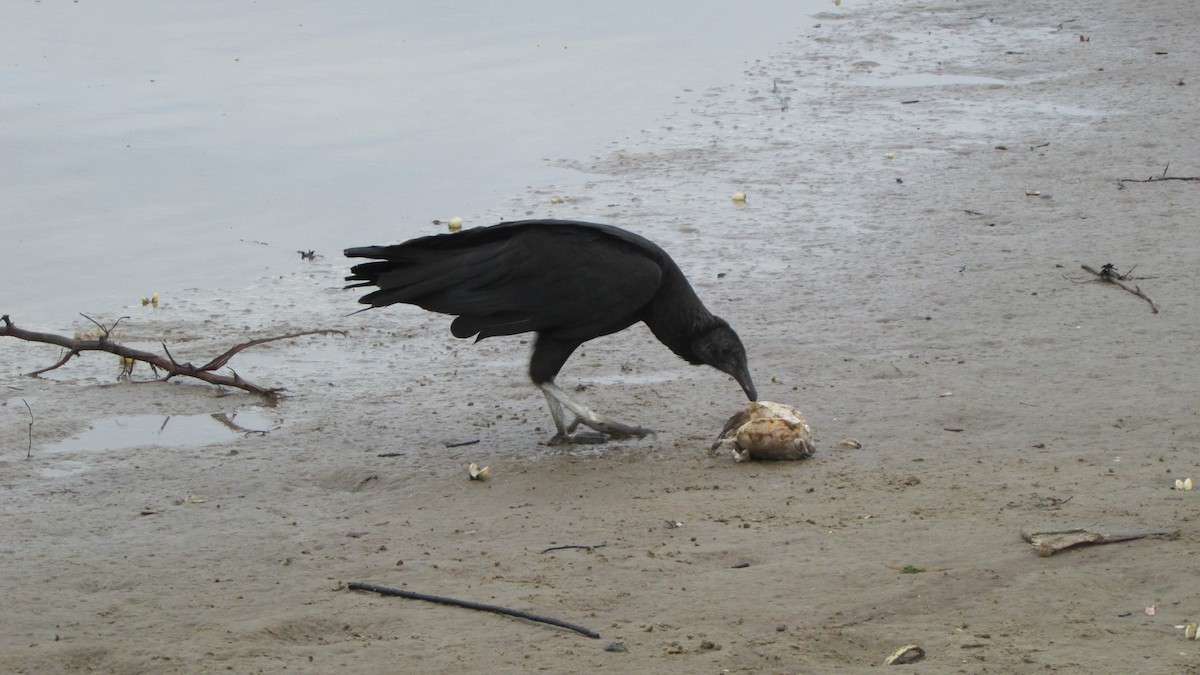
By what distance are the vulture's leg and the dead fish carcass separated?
1.65ft

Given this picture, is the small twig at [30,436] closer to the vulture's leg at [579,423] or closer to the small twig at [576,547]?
the vulture's leg at [579,423]

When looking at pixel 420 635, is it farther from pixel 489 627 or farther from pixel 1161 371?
pixel 1161 371

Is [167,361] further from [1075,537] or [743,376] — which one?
[1075,537]

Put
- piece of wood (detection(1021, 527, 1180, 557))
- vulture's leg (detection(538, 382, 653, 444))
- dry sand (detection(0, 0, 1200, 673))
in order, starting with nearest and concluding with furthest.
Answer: dry sand (detection(0, 0, 1200, 673)) → piece of wood (detection(1021, 527, 1180, 557)) → vulture's leg (detection(538, 382, 653, 444))

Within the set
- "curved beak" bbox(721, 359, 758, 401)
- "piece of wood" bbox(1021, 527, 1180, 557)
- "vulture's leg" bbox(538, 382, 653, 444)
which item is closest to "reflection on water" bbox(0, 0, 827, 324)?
"vulture's leg" bbox(538, 382, 653, 444)

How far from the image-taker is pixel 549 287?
5180 mm

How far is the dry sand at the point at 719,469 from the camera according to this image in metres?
3.54

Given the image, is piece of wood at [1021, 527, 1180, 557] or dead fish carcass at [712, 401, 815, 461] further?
dead fish carcass at [712, 401, 815, 461]

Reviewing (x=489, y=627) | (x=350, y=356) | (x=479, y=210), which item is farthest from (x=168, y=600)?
(x=479, y=210)

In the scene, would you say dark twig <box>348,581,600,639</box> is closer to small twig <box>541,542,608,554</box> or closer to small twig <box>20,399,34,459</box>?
small twig <box>541,542,608,554</box>

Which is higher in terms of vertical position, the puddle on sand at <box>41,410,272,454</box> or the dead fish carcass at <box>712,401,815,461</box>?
the dead fish carcass at <box>712,401,815,461</box>

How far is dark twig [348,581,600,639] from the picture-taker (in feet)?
11.6

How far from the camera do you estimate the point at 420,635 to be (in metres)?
3.57

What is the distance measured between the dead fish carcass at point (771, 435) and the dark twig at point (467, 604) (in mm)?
1462
